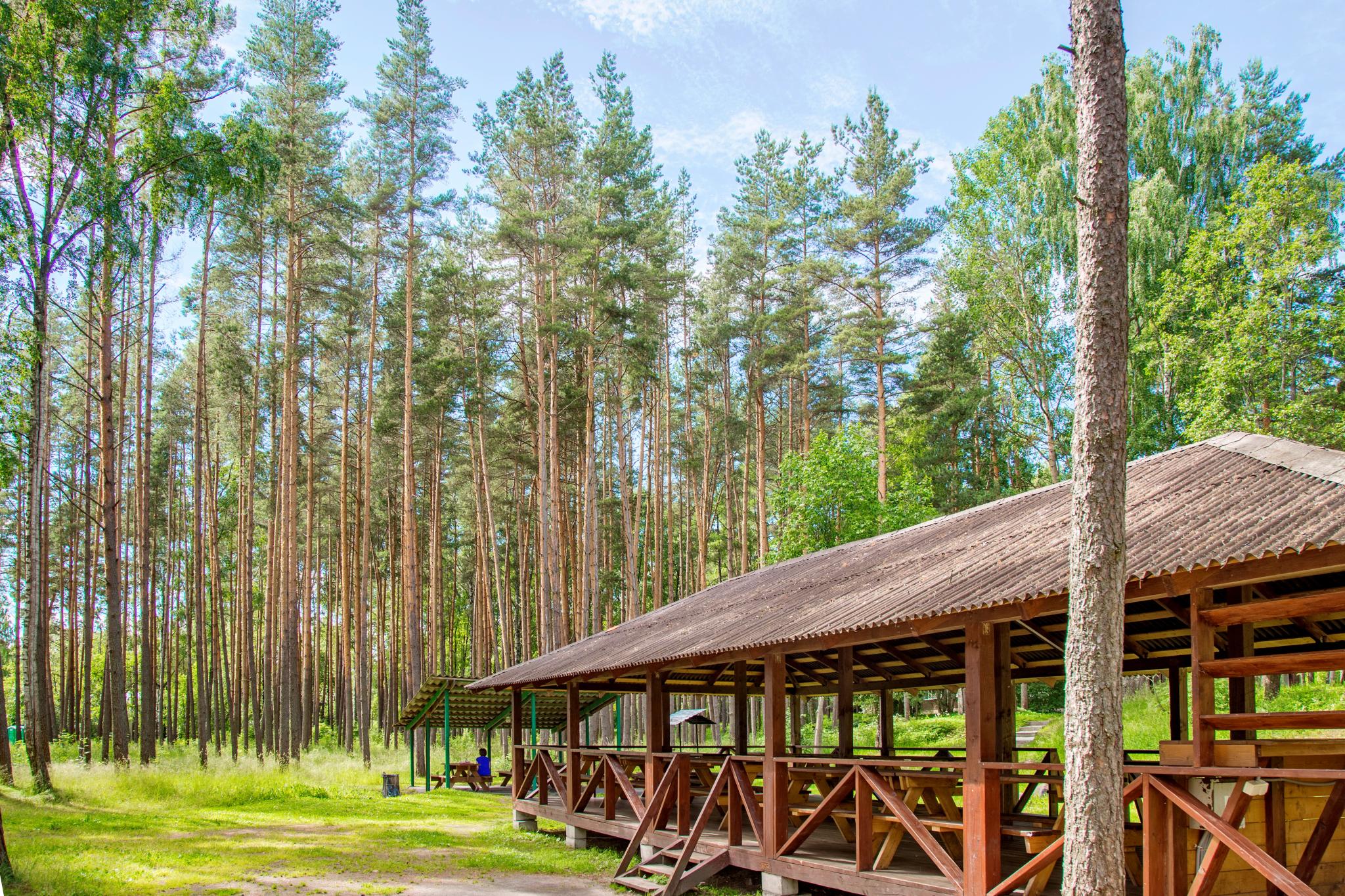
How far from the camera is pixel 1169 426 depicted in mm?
20047

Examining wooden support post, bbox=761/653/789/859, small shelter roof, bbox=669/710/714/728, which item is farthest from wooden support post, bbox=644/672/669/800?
small shelter roof, bbox=669/710/714/728

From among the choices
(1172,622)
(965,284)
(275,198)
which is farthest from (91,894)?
(965,284)

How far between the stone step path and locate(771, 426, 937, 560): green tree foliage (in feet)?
16.2

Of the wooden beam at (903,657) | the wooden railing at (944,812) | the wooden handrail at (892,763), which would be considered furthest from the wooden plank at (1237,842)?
the wooden beam at (903,657)

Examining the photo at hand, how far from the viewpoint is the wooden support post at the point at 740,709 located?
11461mm

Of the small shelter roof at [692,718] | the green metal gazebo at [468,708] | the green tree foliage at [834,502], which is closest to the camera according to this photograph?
the green metal gazebo at [468,708]

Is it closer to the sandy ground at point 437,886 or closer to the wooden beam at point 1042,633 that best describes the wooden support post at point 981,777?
the wooden beam at point 1042,633

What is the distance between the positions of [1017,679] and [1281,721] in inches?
197

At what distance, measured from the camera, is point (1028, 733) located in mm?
20594

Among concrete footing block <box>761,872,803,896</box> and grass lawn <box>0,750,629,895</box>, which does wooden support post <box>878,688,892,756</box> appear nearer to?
grass lawn <box>0,750,629,895</box>

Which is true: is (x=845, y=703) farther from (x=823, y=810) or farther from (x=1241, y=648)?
(x=1241, y=648)

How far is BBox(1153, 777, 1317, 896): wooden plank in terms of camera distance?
14.5ft

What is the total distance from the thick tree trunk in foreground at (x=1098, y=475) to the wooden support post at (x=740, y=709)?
692 cm

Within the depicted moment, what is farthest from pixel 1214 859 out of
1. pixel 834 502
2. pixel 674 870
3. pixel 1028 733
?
pixel 1028 733
